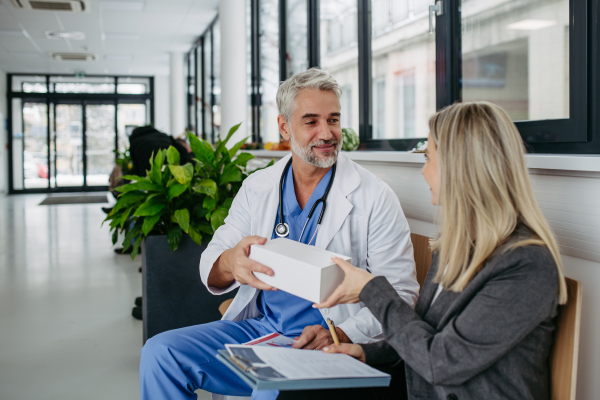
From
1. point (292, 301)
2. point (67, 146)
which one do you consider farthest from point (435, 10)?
point (67, 146)

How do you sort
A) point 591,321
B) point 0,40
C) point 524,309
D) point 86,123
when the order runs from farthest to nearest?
point 86,123, point 0,40, point 591,321, point 524,309

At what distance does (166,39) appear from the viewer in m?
9.80

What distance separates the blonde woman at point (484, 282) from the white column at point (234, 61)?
5.01 meters

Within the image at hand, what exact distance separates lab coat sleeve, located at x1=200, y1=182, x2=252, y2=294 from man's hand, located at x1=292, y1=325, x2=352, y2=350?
0.45 metres

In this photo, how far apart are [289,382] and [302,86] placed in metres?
1.12

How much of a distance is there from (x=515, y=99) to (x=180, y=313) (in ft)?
6.39

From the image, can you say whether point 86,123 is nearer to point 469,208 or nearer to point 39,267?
point 39,267

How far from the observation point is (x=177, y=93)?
446 inches

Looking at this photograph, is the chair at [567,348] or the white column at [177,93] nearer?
the chair at [567,348]

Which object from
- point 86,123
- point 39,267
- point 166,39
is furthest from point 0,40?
point 39,267

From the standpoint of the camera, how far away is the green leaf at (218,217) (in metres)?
2.45

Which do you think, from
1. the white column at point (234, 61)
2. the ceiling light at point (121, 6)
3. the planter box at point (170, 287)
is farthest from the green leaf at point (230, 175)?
the ceiling light at point (121, 6)

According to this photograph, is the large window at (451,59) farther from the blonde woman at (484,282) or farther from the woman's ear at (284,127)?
the woman's ear at (284,127)

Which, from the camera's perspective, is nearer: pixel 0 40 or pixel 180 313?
pixel 180 313
